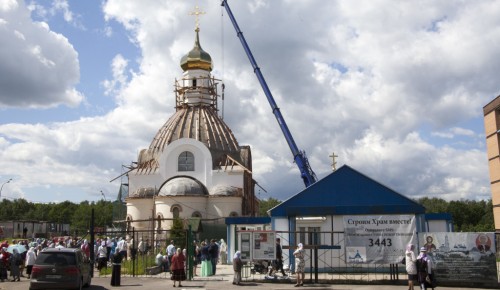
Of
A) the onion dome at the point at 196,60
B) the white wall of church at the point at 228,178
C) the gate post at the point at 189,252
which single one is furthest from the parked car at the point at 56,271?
the onion dome at the point at 196,60

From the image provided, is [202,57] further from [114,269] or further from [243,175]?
[114,269]

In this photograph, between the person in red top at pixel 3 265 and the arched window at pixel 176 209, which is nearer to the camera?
the person in red top at pixel 3 265

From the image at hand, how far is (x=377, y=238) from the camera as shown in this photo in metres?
20.3

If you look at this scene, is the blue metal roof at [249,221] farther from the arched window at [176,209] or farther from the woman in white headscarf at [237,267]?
the arched window at [176,209]

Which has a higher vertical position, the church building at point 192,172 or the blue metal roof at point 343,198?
the church building at point 192,172

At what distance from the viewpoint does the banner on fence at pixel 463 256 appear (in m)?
18.8

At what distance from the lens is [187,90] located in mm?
58969

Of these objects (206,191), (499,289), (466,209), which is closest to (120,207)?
(206,191)

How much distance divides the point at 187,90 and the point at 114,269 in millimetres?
40970

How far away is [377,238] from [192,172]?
31.4m

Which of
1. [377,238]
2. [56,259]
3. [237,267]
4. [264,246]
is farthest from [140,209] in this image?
[377,238]

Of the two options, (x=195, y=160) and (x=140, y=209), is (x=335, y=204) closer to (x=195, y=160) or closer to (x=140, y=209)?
(x=195, y=160)

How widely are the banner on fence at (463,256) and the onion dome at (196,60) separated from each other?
44.8m

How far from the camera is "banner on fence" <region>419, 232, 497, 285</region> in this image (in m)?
18.8
